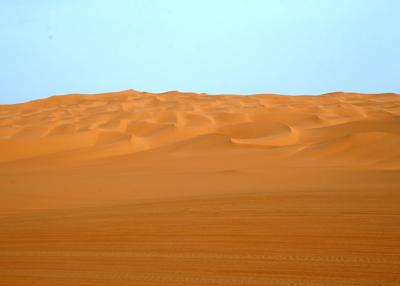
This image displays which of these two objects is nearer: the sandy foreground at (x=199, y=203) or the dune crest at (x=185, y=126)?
the sandy foreground at (x=199, y=203)

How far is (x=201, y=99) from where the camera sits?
31.8 meters

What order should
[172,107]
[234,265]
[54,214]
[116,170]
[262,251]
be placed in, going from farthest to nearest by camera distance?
1. [172,107]
2. [116,170]
3. [54,214]
4. [262,251]
5. [234,265]

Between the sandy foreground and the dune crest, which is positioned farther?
the dune crest

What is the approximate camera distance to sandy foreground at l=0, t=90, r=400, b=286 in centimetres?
371

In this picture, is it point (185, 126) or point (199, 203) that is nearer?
point (199, 203)

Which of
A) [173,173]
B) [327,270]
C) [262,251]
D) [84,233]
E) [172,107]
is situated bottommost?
[327,270]

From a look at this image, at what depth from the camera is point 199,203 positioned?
20.7ft

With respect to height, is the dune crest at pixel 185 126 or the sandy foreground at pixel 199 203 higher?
the dune crest at pixel 185 126

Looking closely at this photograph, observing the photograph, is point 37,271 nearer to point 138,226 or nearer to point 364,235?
point 138,226

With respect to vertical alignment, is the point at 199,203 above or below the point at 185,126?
below

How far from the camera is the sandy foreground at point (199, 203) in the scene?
3707 mm

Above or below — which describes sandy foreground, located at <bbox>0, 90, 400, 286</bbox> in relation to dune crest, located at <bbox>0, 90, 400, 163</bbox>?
below

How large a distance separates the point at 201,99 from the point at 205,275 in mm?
28493

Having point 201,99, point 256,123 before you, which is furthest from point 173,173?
point 201,99
